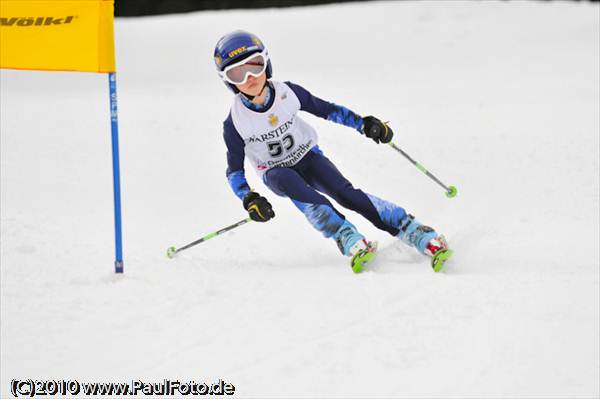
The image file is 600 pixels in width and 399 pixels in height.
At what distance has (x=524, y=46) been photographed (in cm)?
1062

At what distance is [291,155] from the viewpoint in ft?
16.2

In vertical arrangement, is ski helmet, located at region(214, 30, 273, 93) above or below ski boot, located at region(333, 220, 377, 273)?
above

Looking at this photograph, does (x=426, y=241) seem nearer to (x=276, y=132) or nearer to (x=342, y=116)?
(x=342, y=116)

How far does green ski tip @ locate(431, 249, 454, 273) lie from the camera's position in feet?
14.3

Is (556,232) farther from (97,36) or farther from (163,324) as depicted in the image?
(97,36)

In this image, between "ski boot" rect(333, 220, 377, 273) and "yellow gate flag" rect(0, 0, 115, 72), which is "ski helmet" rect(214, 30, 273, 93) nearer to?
"yellow gate flag" rect(0, 0, 115, 72)

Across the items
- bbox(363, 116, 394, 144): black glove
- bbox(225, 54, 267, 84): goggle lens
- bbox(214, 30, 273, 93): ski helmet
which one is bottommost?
bbox(363, 116, 394, 144): black glove

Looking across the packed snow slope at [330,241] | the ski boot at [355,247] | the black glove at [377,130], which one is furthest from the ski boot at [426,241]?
the black glove at [377,130]

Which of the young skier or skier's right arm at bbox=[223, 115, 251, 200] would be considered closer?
the young skier

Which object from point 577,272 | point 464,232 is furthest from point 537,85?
point 577,272

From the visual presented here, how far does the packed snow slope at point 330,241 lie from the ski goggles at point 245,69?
45.1 inches

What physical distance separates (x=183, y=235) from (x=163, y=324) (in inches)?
70.0

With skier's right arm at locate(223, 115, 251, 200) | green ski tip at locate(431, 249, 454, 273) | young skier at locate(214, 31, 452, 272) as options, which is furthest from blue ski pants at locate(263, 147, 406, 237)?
green ski tip at locate(431, 249, 454, 273)

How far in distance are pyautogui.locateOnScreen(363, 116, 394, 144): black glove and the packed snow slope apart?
0.73 m
